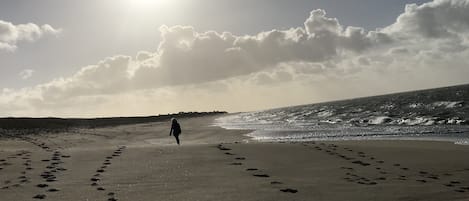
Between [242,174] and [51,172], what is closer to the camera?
[242,174]

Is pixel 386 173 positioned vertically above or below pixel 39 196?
below

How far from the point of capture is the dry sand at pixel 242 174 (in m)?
11.9

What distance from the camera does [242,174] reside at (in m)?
14.9

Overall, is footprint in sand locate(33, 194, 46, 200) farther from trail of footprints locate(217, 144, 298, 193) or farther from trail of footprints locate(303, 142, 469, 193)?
trail of footprints locate(303, 142, 469, 193)

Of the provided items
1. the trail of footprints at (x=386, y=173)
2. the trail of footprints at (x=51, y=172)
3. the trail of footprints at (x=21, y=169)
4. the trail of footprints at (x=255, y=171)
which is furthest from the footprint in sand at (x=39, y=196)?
the trail of footprints at (x=386, y=173)

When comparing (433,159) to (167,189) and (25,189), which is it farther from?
(25,189)

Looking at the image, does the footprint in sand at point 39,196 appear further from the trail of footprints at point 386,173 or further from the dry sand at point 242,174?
the trail of footprints at point 386,173

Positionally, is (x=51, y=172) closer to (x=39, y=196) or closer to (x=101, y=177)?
(x=101, y=177)

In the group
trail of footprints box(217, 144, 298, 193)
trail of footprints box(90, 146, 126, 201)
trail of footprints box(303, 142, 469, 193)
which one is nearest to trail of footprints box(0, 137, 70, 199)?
trail of footprints box(90, 146, 126, 201)

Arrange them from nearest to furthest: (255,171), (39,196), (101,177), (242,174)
Answer: 1. (39,196)
2. (101,177)
3. (242,174)
4. (255,171)

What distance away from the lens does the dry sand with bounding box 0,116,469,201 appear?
467 inches

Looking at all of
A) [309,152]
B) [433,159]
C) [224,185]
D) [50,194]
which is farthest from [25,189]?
[433,159]

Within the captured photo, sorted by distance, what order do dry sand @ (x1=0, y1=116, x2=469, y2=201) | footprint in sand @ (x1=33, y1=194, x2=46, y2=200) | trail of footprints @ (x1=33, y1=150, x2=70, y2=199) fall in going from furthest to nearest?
trail of footprints @ (x1=33, y1=150, x2=70, y2=199) → dry sand @ (x1=0, y1=116, x2=469, y2=201) → footprint in sand @ (x1=33, y1=194, x2=46, y2=200)

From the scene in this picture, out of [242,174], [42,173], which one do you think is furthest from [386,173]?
[42,173]
